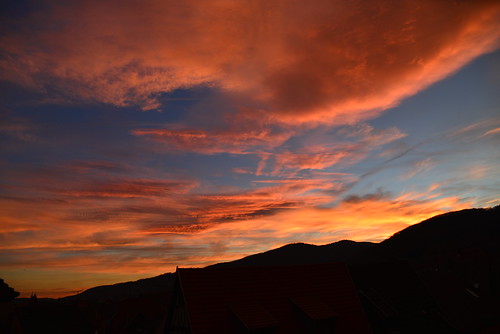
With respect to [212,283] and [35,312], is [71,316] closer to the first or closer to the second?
[35,312]

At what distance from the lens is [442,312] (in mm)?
36500

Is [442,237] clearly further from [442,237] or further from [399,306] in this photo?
[399,306]

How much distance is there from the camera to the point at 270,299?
3033cm

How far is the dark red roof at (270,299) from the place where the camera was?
26.9 metres

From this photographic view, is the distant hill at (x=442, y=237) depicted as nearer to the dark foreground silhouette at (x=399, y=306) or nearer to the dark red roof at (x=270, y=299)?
the dark foreground silhouette at (x=399, y=306)

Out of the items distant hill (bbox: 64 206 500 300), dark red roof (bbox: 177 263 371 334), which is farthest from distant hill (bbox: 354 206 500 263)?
dark red roof (bbox: 177 263 371 334)

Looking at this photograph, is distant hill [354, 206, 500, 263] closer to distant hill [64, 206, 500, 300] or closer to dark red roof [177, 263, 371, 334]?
distant hill [64, 206, 500, 300]

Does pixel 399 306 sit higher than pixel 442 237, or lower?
lower

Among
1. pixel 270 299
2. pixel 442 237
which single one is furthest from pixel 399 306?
pixel 442 237

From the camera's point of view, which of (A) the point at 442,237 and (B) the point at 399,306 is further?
(A) the point at 442,237

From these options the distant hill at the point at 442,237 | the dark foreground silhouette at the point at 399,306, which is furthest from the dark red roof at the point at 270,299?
the distant hill at the point at 442,237

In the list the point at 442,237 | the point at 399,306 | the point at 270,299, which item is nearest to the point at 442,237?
the point at 442,237

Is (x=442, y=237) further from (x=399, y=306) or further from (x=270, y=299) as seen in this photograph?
(x=270, y=299)

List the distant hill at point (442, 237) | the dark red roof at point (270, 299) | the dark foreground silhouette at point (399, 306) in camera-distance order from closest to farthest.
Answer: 1. the dark red roof at point (270, 299)
2. the dark foreground silhouette at point (399, 306)
3. the distant hill at point (442, 237)
